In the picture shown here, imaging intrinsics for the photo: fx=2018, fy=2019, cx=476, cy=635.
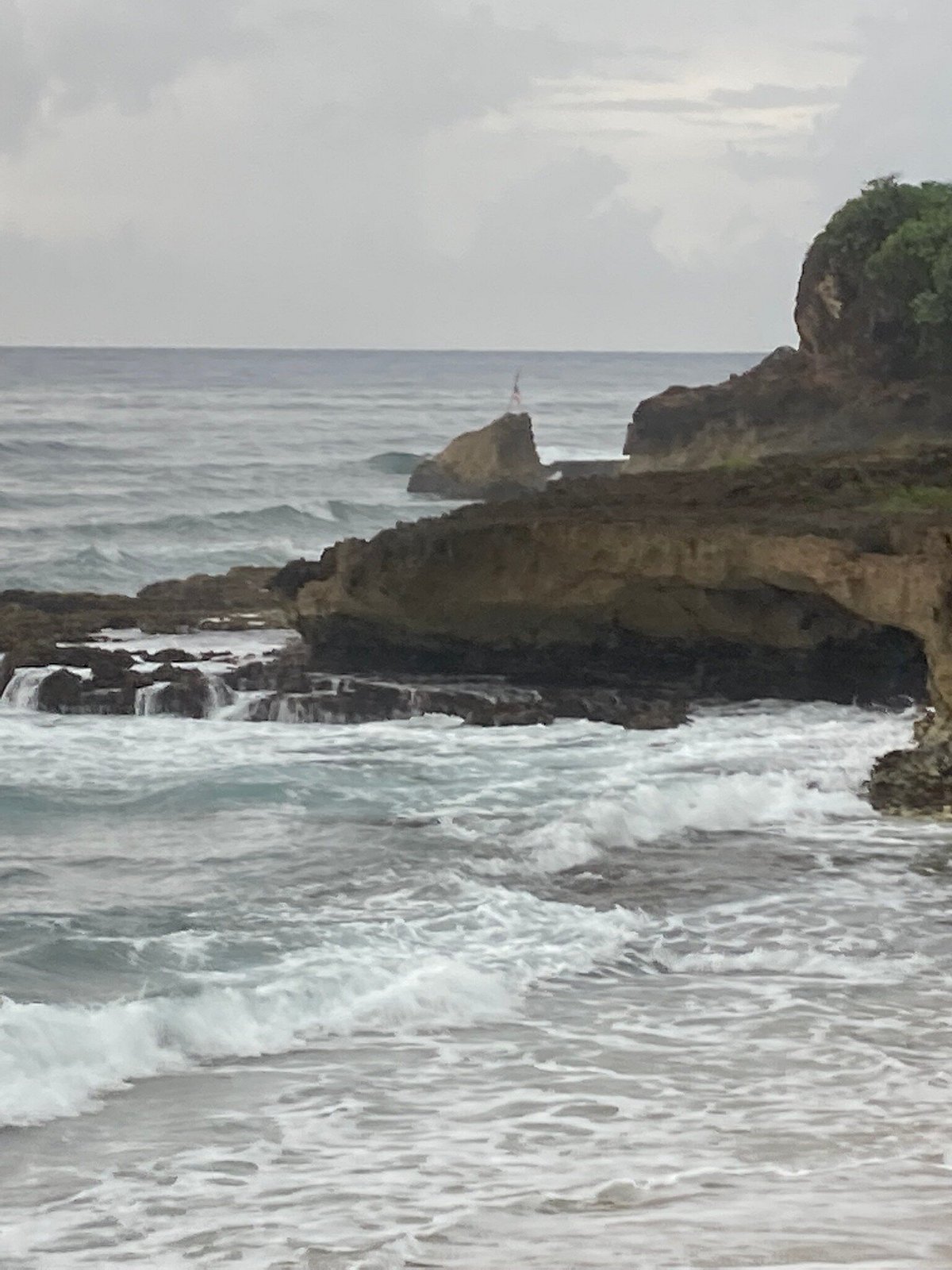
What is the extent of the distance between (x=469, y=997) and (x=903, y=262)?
2884 cm

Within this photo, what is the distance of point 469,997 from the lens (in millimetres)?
12172

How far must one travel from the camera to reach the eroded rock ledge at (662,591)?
20359 mm

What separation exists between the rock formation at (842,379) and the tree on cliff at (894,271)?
0.11 feet

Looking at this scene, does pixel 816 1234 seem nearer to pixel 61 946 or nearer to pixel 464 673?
pixel 61 946

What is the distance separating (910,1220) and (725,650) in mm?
13733

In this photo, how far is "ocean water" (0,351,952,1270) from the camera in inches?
345

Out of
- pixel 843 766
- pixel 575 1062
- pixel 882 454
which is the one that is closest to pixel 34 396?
pixel 882 454

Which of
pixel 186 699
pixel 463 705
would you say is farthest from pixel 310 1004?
pixel 186 699

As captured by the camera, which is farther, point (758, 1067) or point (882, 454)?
point (882, 454)

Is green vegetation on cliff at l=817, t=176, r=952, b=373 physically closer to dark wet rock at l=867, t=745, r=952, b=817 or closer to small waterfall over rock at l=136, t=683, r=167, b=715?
small waterfall over rock at l=136, t=683, r=167, b=715

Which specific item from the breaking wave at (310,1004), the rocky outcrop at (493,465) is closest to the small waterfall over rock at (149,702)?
the breaking wave at (310,1004)

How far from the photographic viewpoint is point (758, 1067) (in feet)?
35.6

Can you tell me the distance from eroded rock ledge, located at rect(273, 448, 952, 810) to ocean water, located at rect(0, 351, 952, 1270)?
32.8 inches

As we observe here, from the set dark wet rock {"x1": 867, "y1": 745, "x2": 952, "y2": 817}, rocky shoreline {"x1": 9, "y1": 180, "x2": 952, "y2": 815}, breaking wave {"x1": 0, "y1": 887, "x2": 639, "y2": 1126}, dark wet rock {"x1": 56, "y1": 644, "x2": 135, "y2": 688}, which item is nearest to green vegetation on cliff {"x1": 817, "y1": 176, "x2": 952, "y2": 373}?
rocky shoreline {"x1": 9, "y1": 180, "x2": 952, "y2": 815}
